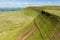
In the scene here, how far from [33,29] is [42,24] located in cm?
243

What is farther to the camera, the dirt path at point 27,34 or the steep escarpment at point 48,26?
the dirt path at point 27,34

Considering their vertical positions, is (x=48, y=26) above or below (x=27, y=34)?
above

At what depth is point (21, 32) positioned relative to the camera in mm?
33094

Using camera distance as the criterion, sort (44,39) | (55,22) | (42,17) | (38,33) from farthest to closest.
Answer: (42,17) → (55,22) → (38,33) → (44,39)

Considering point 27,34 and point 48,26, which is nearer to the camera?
point 27,34

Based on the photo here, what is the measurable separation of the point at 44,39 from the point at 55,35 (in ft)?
7.70

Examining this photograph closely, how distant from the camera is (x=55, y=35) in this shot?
29.8m

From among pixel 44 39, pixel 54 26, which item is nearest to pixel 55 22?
pixel 54 26

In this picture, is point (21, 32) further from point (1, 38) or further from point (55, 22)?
point (55, 22)

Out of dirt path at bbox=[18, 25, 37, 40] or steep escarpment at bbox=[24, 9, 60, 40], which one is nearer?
steep escarpment at bbox=[24, 9, 60, 40]

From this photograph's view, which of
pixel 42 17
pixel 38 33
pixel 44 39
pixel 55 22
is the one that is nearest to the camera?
pixel 44 39

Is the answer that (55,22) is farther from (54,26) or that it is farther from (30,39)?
(30,39)

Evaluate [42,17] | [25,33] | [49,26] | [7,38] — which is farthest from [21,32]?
[42,17]

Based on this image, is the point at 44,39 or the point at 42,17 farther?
the point at 42,17
